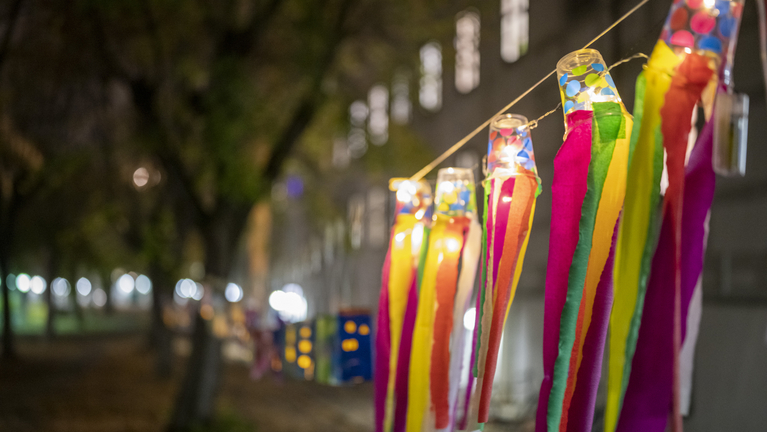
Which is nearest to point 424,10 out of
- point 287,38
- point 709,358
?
point 287,38

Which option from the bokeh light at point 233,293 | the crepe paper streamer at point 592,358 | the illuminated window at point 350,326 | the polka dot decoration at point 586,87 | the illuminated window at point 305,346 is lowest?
the illuminated window at point 305,346

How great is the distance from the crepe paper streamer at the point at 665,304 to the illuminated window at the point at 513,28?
20.5ft

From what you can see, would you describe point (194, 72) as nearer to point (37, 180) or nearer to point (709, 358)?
point (37, 180)

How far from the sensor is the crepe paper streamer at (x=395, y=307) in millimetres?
2822

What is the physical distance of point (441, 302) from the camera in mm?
2645

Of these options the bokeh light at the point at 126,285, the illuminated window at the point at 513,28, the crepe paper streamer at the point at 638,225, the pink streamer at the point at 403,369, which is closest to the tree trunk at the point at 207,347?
the illuminated window at the point at 513,28

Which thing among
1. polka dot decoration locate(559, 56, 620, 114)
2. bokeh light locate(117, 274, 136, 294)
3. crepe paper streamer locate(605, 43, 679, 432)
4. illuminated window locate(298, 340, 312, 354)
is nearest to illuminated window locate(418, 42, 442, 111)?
illuminated window locate(298, 340, 312, 354)

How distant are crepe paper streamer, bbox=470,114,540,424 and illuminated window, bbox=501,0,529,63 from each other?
581cm

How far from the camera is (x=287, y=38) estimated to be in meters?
8.96

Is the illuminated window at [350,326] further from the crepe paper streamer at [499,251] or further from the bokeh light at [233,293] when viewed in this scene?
the bokeh light at [233,293]

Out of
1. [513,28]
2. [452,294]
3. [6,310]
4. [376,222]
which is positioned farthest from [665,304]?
[6,310]

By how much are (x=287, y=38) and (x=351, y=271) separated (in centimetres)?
903

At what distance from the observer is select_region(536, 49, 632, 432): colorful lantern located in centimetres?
167

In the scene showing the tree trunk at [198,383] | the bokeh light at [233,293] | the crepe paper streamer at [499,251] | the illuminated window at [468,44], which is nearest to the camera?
the crepe paper streamer at [499,251]
